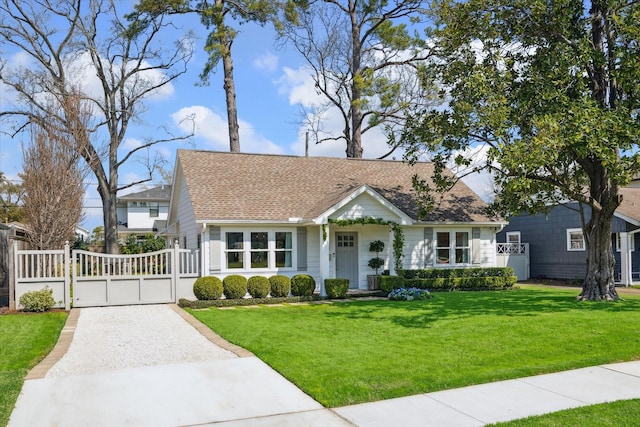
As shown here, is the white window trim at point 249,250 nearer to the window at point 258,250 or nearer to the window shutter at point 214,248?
the window at point 258,250

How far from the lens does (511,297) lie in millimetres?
17875

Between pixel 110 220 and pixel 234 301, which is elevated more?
pixel 110 220

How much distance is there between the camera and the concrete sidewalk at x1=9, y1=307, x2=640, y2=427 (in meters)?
6.10

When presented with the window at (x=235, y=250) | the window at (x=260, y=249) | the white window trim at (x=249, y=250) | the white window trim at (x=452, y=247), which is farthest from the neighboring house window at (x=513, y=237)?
the window at (x=235, y=250)

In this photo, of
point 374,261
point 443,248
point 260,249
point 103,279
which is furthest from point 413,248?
point 103,279

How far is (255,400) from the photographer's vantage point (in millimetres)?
6816

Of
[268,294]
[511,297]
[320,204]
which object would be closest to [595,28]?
[511,297]

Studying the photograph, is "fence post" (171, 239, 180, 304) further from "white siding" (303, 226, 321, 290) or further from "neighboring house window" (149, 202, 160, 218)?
"neighboring house window" (149, 202, 160, 218)

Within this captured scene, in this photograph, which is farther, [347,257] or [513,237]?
[513,237]

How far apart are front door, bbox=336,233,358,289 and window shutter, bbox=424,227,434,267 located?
9.70 feet

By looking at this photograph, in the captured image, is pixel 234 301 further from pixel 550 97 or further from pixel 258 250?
pixel 550 97

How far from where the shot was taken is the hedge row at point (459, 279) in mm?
20188

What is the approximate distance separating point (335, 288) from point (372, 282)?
275 centimetres

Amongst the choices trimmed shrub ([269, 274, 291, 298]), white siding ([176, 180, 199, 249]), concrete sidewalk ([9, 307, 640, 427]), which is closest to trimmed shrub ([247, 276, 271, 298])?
trimmed shrub ([269, 274, 291, 298])
